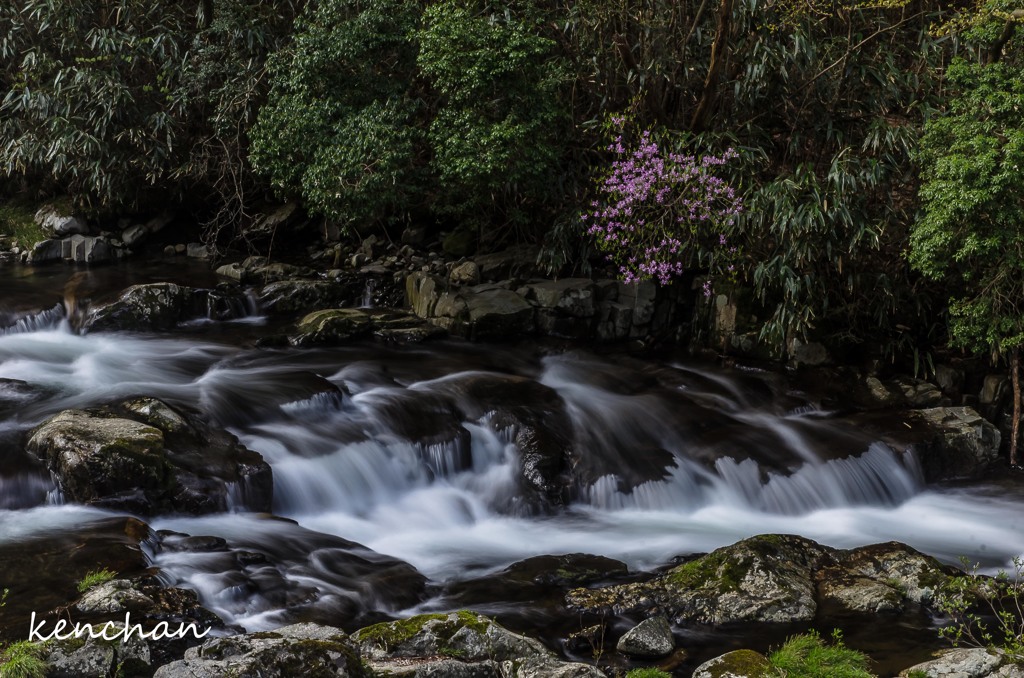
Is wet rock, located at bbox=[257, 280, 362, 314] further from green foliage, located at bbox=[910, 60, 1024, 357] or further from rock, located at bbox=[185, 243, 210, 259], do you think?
green foliage, located at bbox=[910, 60, 1024, 357]

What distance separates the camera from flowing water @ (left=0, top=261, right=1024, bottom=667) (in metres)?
7.61

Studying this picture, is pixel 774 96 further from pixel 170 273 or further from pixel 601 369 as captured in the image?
pixel 170 273

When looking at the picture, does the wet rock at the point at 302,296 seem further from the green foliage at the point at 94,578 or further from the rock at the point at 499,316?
the green foliage at the point at 94,578

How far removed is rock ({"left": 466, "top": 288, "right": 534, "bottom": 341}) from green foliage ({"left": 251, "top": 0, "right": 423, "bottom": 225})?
173 centimetres

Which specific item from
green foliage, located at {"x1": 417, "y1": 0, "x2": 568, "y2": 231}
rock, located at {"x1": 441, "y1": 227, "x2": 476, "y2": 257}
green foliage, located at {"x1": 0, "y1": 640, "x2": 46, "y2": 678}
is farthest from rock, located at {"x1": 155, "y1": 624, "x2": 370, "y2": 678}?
rock, located at {"x1": 441, "y1": 227, "x2": 476, "y2": 257}

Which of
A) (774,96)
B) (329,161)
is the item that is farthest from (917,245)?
(329,161)

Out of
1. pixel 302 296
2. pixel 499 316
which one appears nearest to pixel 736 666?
pixel 499 316

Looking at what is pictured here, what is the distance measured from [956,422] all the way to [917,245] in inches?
75.3

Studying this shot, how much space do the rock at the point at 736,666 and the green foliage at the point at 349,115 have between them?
26.8 feet

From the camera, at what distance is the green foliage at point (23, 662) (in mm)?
4871

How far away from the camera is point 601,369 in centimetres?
1184

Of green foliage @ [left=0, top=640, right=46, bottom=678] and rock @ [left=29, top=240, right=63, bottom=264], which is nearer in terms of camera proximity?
green foliage @ [left=0, top=640, right=46, bottom=678]

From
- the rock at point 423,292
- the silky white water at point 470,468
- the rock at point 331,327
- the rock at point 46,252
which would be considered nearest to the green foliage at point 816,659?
the silky white water at point 470,468

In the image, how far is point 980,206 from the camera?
9.35 metres
